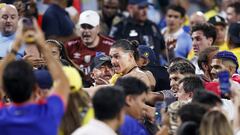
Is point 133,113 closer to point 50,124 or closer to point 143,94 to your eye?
point 143,94

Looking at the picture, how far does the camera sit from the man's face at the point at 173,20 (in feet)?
59.6

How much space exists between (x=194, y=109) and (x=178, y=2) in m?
11.8

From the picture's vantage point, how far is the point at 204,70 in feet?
44.7

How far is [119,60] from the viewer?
1310 cm

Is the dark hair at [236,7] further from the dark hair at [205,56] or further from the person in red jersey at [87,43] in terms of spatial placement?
the dark hair at [205,56]

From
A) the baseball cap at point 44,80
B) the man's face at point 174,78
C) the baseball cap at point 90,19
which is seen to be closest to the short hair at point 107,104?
the baseball cap at point 44,80

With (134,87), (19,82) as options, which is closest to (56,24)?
(134,87)

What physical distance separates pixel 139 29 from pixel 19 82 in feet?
31.7

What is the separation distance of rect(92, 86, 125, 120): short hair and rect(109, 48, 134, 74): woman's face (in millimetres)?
4241

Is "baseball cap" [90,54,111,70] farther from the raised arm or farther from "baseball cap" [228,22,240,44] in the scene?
the raised arm

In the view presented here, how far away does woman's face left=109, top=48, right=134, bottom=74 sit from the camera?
12977 millimetres

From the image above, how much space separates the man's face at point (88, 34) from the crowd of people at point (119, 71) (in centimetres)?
2

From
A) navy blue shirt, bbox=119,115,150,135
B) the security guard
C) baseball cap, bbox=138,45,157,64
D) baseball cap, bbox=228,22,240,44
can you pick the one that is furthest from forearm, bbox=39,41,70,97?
the security guard

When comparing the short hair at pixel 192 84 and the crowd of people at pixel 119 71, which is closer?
the crowd of people at pixel 119 71
